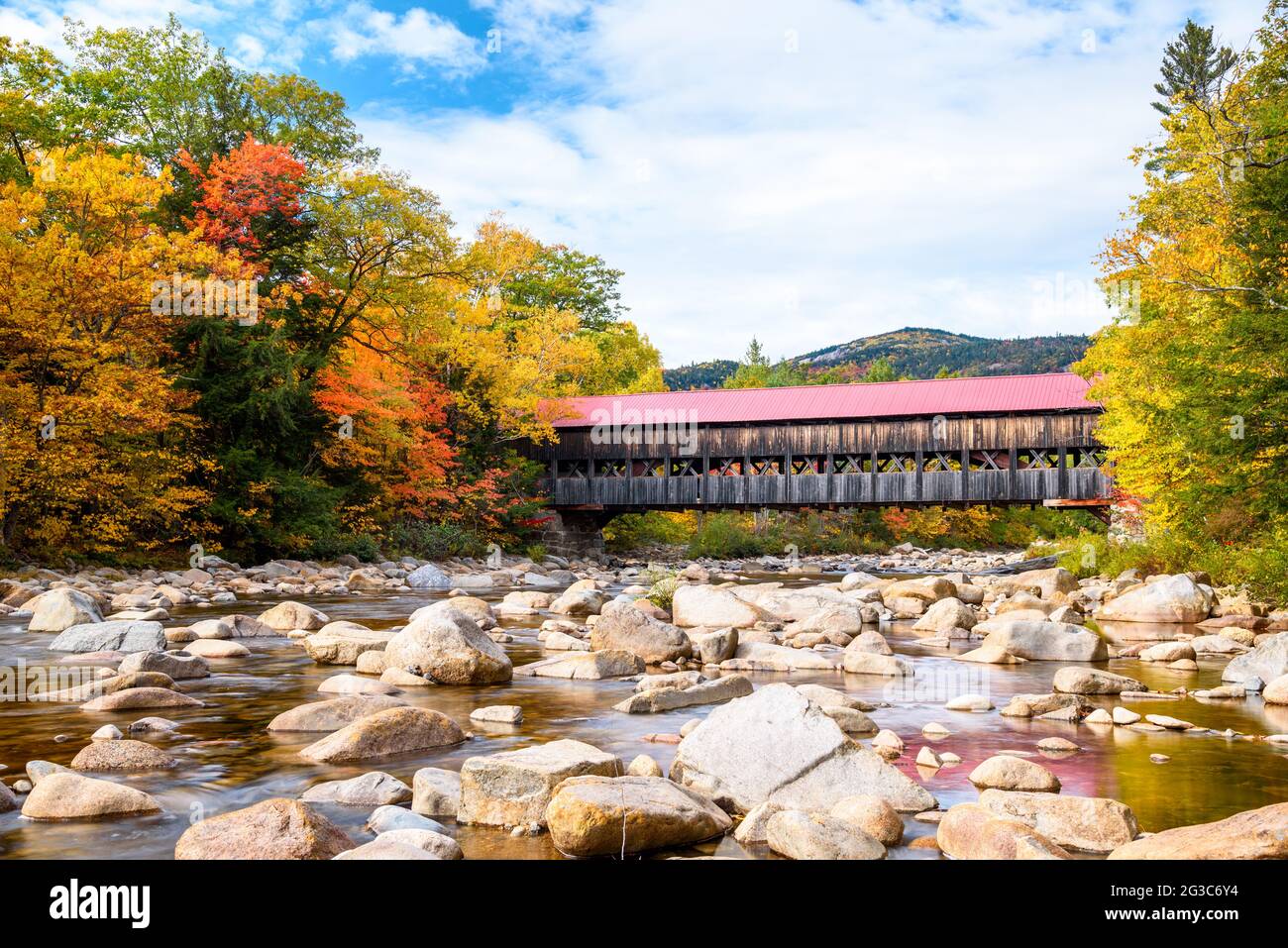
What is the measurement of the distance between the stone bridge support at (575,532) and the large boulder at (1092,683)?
22.7 meters

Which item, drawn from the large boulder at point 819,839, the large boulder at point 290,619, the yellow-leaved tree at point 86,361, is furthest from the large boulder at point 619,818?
the yellow-leaved tree at point 86,361

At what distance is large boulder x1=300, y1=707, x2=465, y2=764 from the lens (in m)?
5.48

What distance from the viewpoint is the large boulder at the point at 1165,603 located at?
40.4 ft

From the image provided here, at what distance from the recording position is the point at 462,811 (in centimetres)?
438

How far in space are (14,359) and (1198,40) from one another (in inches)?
1323

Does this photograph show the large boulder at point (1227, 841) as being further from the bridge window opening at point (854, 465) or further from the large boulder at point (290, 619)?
the bridge window opening at point (854, 465)

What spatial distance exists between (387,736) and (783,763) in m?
2.37

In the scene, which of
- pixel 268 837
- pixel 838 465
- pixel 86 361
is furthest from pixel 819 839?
pixel 838 465

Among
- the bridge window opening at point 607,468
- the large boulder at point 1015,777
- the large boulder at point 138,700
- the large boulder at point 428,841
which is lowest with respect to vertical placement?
the large boulder at point 138,700

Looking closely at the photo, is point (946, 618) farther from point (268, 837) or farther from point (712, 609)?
point (268, 837)

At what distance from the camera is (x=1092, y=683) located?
7.56 meters

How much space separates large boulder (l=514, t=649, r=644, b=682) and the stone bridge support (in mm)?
20761
